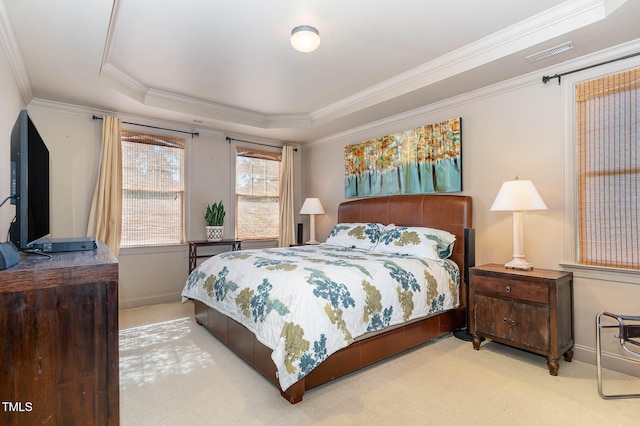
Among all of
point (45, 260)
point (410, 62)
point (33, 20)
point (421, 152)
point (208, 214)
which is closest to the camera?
point (45, 260)

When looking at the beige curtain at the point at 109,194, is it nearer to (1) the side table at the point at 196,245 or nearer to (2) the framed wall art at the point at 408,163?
(1) the side table at the point at 196,245

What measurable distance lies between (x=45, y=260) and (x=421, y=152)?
3.67 metres

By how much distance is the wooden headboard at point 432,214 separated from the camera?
3.36 m

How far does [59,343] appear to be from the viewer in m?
1.15

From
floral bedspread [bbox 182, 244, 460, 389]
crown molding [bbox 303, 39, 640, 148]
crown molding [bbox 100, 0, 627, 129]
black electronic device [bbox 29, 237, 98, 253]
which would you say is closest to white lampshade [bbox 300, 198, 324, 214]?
crown molding [bbox 303, 39, 640, 148]

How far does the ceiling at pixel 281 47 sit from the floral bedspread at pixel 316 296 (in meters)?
1.89

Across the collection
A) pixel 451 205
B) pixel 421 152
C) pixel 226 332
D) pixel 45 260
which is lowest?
pixel 226 332

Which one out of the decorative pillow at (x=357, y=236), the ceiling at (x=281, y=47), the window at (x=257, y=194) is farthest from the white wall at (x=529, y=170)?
the window at (x=257, y=194)

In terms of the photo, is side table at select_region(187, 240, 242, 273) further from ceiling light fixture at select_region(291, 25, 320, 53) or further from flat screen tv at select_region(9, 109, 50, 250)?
ceiling light fixture at select_region(291, 25, 320, 53)

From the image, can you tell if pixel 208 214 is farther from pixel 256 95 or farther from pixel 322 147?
pixel 322 147

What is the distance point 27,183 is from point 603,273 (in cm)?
384

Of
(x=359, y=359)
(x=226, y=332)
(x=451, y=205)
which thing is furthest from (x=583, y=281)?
(x=226, y=332)

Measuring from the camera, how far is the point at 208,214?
4.84 m

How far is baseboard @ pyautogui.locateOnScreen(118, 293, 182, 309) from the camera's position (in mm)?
4270
